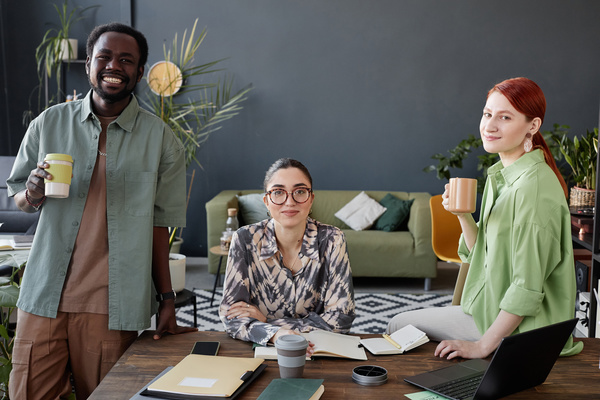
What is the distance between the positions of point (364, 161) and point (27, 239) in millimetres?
4060

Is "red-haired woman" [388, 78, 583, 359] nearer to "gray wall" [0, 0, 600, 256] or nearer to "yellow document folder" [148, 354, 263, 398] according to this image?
"yellow document folder" [148, 354, 263, 398]

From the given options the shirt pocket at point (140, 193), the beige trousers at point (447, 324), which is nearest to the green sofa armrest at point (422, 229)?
the beige trousers at point (447, 324)

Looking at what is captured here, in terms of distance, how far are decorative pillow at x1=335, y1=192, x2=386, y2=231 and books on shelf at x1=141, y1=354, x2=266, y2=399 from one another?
14.2 feet

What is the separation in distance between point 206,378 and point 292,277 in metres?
0.66

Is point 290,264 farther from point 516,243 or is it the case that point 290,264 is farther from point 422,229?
point 422,229

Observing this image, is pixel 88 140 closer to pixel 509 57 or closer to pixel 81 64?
pixel 81 64

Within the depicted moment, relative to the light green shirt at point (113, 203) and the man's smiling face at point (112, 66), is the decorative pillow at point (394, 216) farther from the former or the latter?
the man's smiling face at point (112, 66)

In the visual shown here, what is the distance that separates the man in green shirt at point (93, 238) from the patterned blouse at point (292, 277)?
27 cm

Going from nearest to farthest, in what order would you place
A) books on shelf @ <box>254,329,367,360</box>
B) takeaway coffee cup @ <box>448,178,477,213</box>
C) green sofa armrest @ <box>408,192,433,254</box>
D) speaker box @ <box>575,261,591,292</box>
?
books on shelf @ <box>254,329,367,360</box>
takeaway coffee cup @ <box>448,178,477,213</box>
speaker box @ <box>575,261,591,292</box>
green sofa armrest @ <box>408,192,433,254</box>

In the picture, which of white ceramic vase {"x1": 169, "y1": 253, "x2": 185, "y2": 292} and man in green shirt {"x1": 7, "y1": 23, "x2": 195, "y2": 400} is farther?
white ceramic vase {"x1": 169, "y1": 253, "x2": 185, "y2": 292}

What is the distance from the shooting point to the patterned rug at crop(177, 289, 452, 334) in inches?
174

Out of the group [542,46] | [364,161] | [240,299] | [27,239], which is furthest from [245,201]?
[240,299]

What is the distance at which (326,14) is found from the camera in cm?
639

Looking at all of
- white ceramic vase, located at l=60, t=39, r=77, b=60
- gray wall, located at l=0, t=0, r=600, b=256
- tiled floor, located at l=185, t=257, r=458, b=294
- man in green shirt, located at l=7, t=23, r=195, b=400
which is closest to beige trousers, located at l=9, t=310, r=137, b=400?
man in green shirt, located at l=7, t=23, r=195, b=400
